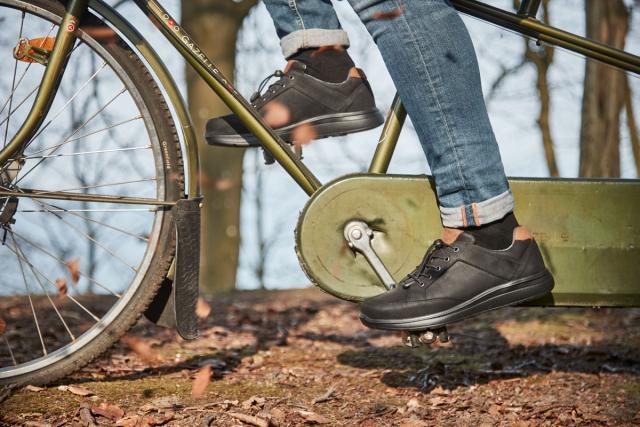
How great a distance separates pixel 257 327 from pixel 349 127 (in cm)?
173

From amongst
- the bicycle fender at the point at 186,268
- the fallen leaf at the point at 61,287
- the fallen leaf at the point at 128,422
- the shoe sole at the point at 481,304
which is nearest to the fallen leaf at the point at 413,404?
the shoe sole at the point at 481,304

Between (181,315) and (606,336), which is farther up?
(181,315)

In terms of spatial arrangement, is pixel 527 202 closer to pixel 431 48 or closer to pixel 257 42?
pixel 431 48

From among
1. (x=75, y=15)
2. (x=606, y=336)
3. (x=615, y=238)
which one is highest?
(x=75, y=15)

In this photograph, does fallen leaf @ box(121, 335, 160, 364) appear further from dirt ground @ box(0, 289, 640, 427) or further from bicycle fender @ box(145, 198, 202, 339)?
bicycle fender @ box(145, 198, 202, 339)

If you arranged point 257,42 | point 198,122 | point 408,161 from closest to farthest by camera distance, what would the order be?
1. point 198,122
2. point 257,42
3. point 408,161

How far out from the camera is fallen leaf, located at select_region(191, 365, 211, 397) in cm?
Answer: 226

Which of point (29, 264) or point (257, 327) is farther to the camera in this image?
point (257, 327)

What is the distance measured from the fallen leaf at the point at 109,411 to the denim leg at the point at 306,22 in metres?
1.16

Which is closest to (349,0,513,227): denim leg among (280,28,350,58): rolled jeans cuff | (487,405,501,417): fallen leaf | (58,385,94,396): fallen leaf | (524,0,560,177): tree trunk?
(280,28,350,58): rolled jeans cuff

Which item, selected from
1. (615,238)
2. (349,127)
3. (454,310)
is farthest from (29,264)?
(615,238)

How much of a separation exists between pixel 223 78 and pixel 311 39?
292 mm

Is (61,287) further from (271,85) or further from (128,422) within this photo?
(271,85)

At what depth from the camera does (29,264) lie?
2381 millimetres
